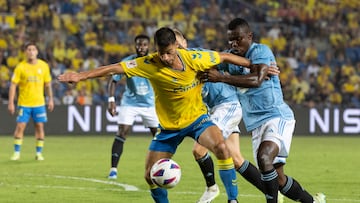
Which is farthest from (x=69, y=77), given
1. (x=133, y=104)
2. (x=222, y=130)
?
(x=133, y=104)

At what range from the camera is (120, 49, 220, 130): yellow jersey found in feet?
29.7

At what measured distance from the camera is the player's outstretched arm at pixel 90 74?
28.1ft

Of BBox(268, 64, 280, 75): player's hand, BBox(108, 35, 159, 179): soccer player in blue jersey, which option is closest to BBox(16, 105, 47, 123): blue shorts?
BBox(108, 35, 159, 179): soccer player in blue jersey

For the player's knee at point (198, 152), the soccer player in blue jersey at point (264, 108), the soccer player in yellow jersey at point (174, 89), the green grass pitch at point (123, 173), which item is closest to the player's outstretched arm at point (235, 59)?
the soccer player in yellow jersey at point (174, 89)

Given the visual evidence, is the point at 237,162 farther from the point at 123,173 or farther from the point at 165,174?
the point at 123,173

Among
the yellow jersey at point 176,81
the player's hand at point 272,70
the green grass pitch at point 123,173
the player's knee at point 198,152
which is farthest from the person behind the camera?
the green grass pitch at point 123,173

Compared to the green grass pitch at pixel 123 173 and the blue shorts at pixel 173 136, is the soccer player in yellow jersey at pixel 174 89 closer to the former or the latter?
the blue shorts at pixel 173 136

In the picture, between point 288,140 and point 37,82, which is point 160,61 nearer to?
point 288,140

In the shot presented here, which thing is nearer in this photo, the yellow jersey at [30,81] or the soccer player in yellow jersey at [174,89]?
the soccer player in yellow jersey at [174,89]

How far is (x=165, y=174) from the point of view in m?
8.82

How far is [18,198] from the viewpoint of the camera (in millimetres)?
10992

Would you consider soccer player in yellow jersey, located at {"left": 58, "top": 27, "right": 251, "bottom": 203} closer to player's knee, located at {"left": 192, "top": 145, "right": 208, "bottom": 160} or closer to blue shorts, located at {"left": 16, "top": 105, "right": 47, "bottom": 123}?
player's knee, located at {"left": 192, "top": 145, "right": 208, "bottom": 160}

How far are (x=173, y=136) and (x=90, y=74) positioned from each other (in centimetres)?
119

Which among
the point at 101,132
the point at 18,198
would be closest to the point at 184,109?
the point at 18,198
